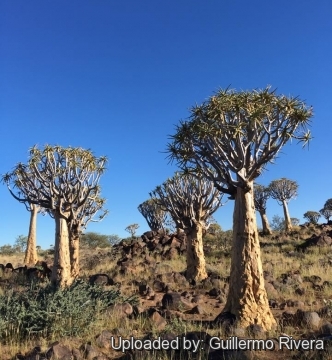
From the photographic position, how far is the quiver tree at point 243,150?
666 cm

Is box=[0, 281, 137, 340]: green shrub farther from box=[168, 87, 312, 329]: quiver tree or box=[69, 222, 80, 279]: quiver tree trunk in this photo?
box=[69, 222, 80, 279]: quiver tree trunk

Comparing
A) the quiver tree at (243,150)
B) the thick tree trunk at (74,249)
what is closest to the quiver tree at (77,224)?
the thick tree trunk at (74,249)

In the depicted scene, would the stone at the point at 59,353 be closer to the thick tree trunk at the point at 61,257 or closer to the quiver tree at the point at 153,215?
the thick tree trunk at the point at 61,257

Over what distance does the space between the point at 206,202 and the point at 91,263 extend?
7.86 metres

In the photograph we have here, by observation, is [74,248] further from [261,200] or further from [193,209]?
[261,200]

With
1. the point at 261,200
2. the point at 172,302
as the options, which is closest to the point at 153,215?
the point at 261,200

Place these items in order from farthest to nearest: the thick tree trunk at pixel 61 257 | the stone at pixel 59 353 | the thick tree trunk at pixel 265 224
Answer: the thick tree trunk at pixel 265 224 < the thick tree trunk at pixel 61 257 < the stone at pixel 59 353

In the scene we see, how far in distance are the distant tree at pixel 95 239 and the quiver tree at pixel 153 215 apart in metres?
9.56

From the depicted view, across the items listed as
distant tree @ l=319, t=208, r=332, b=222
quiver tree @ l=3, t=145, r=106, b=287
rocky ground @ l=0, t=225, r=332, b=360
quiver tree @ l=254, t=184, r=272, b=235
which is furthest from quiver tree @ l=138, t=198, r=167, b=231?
distant tree @ l=319, t=208, r=332, b=222

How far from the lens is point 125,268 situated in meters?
15.0

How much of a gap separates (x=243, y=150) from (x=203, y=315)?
3.47 meters

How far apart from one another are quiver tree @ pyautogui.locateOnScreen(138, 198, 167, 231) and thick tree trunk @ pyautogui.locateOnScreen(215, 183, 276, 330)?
22368 mm

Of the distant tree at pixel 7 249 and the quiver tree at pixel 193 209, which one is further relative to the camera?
the distant tree at pixel 7 249

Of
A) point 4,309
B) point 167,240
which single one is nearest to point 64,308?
point 4,309
